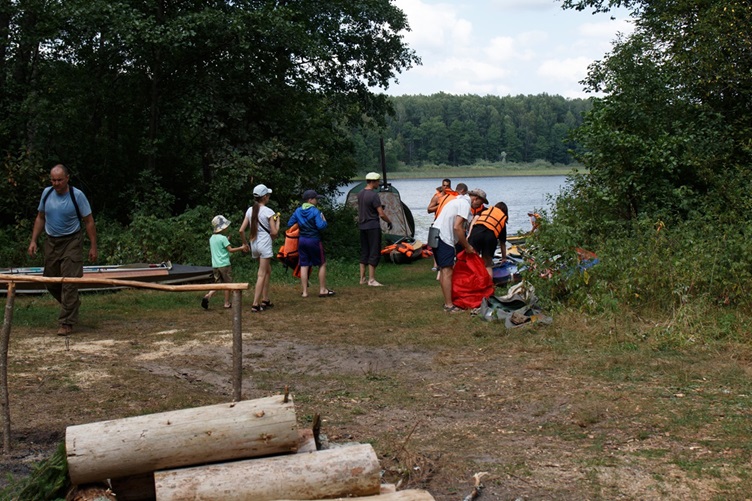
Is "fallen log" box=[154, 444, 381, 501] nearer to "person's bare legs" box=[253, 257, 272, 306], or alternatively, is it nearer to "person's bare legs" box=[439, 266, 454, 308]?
"person's bare legs" box=[439, 266, 454, 308]

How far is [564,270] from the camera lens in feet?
35.3

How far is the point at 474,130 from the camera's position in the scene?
287ft

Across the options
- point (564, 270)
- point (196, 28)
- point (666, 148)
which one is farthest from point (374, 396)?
point (196, 28)

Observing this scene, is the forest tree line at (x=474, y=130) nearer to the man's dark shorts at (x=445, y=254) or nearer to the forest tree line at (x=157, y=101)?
the forest tree line at (x=157, y=101)

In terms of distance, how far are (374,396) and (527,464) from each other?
1.97m

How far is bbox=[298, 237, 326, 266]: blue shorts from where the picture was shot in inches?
497

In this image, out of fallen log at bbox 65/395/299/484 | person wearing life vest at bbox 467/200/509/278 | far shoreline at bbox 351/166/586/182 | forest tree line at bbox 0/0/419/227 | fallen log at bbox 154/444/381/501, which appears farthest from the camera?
far shoreline at bbox 351/166/586/182

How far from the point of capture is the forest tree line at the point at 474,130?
83688 mm

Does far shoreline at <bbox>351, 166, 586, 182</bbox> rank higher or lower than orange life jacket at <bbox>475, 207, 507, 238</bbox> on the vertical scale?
lower

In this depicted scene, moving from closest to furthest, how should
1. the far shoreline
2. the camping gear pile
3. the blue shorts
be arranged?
the camping gear pile
the blue shorts
the far shoreline

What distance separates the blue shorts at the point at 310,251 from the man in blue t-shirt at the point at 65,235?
357 centimetres

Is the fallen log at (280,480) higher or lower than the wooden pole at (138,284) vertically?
lower

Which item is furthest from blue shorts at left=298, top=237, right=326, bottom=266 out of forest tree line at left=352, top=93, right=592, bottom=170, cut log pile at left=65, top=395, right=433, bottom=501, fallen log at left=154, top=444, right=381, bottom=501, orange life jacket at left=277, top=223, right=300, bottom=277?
forest tree line at left=352, top=93, right=592, bottom=170

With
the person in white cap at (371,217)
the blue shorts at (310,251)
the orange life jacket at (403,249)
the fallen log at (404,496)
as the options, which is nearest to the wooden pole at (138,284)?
the fallen log at (404,496)
